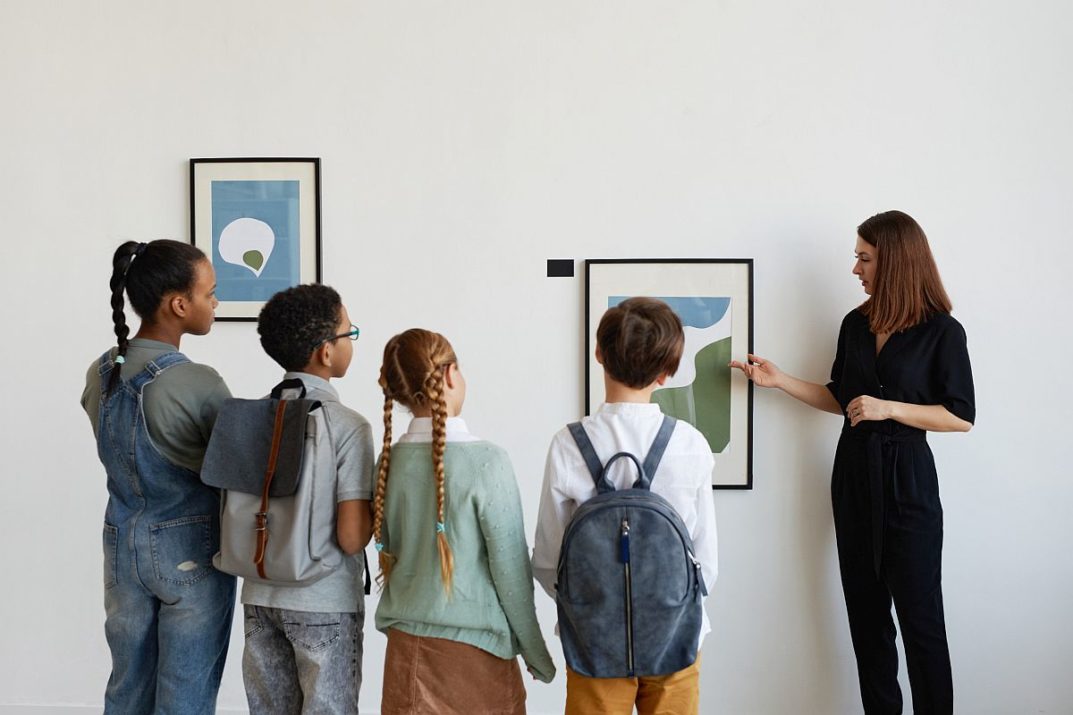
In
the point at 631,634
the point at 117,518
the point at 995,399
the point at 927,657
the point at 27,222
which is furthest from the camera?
the point at 27,222

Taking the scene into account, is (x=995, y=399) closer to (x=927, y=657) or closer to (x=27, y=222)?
(x=927, y=657)

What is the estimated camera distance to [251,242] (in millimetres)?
3014

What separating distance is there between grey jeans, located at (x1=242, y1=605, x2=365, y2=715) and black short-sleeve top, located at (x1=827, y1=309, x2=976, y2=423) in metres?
1.67

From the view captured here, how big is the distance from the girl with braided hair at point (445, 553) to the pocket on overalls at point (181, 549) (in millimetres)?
412

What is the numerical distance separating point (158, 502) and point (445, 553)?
26.3 inches

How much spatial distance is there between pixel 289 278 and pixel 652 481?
1.74 meters

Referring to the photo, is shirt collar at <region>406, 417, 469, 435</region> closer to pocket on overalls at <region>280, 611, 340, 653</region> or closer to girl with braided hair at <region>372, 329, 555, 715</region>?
girl with braided hair at <region>372, 329, 555, 715</region>

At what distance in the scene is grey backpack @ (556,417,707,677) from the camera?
1.69 meters

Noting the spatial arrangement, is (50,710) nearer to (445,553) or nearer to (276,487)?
(276,487)

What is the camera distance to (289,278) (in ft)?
9.93

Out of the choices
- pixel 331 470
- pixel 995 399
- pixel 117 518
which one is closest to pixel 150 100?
pixel 117 518

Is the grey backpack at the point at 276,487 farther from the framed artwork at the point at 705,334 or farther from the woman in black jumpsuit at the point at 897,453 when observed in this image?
the woman in black jumpsuit at the point at 897,453

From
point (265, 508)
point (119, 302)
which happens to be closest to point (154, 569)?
point (265, 508)

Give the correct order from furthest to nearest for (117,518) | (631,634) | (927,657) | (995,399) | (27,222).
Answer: (27,222) → (995,399) → (927,657) → (117,518) → (631,634)
